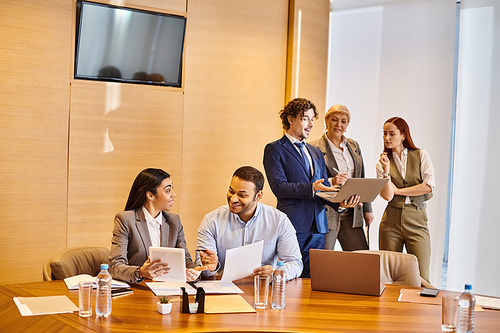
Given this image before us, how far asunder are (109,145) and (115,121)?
22cm

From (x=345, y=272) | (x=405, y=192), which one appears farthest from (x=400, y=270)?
(x=405, y=192)

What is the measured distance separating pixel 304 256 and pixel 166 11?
256 centimetres

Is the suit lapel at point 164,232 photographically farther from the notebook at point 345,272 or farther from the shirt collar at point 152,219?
the notebook at point 345,272

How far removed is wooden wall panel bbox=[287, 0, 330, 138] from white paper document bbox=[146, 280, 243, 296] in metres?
3.28

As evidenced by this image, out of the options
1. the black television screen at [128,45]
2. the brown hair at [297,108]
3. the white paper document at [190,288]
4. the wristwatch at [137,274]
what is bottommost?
the white paper document at [190,288]

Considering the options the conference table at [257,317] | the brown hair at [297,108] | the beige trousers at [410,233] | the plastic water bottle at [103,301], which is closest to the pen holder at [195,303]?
the conference table at [257,317]

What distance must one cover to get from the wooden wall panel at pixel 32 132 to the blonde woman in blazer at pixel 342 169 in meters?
2.21

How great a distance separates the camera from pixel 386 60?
694 centimetres

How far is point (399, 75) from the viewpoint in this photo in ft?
22.5

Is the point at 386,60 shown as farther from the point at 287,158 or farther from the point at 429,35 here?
the point at 287,158

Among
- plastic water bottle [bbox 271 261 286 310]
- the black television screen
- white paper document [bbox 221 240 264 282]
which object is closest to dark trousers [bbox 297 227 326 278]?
white paper document [bbox 221 240 264 282]

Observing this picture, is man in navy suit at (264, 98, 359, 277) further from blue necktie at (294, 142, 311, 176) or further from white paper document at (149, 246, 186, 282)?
white paper document at (149, 246, 186, 282)

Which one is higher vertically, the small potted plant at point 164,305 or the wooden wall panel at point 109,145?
the wooden wall panel at point 109,145

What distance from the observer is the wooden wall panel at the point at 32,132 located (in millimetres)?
4941
